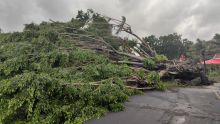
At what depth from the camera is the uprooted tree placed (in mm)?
6258

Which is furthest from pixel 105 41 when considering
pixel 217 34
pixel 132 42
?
pixel 217 34

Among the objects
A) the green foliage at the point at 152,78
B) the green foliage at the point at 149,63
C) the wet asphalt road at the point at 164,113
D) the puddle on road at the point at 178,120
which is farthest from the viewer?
the green foliage at the point at 149,63

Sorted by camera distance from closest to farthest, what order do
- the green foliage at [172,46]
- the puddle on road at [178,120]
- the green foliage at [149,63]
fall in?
the puddle on road at [178,120]
the green foliage at [149,63]
the green foliage at [172,46]

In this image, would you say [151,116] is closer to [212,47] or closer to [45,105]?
[45,105]

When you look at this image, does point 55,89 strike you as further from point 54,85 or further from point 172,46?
point 172,46

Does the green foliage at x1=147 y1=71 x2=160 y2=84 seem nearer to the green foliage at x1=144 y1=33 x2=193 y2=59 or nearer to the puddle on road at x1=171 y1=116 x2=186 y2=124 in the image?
the puddle on road at x1=171 y1=116 x2=186 y2=124

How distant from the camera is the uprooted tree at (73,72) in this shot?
6.26 metres

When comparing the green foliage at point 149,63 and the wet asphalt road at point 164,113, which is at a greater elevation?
the green foliage at point 149,63

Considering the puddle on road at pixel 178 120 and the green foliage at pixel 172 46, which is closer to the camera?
the puddle on road at pixel 178 120

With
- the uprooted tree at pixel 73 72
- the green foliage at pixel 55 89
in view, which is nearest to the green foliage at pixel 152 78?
the uprooted tree at pixel 73 72

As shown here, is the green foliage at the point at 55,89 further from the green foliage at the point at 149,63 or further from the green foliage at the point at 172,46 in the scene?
the green foliage at the point at 172,46

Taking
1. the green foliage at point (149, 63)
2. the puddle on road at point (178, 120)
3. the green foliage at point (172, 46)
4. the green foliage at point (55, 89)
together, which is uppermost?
the green foliage at point (172, 46)

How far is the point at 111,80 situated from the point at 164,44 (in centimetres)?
3642

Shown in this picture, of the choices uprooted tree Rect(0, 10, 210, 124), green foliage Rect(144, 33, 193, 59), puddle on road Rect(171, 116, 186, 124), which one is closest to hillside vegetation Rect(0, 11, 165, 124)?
uprooted tree Rect(0, 10, 210, 124)
